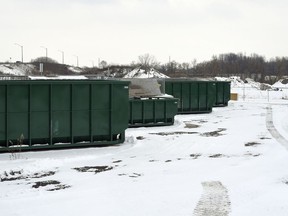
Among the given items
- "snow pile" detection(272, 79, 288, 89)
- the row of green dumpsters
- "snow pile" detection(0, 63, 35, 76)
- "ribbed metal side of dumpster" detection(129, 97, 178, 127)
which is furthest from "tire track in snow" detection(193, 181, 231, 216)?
"snow pile" detection(0, 63, 35, 76)

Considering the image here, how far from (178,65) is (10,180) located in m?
125

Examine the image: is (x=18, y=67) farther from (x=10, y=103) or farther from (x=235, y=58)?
(x=10, y=103)

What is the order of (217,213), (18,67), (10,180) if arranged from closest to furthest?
1. (217,213)
2. (10,180)
3. (18,67)

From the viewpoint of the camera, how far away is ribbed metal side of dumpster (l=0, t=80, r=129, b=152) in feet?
40.6

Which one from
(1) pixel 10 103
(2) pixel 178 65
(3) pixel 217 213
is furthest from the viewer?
(2) pixel 178 65

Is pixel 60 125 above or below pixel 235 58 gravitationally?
below

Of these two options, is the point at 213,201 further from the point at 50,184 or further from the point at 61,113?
the point at 61,113

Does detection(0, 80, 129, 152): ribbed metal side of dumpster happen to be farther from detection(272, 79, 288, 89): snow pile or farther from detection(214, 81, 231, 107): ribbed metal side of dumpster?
detection(272, 79, 288, 89): snow pile

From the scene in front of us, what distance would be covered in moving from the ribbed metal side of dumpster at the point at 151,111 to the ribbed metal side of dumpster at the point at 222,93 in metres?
12.9

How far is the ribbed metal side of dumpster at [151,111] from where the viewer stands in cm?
1897

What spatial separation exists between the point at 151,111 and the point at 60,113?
7.04m

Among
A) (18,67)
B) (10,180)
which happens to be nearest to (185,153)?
(10,180)

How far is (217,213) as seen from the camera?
6832mm

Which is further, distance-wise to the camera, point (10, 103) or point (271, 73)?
point (271, 73)
